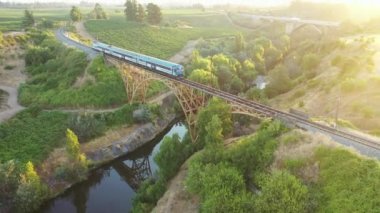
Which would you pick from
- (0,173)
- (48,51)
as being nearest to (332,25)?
(48,51)

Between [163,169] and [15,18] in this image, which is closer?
[163,169]

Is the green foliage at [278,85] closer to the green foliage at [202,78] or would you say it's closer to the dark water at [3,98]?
the green foliage at [202,78]

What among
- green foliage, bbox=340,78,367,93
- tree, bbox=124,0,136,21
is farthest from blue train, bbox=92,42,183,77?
tree, bbox=124,0,136,21

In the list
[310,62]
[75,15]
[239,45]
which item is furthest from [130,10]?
[310,62]

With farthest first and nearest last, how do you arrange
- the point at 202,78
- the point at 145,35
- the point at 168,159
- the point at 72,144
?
1. the point at 145,35
2. the point at 202,78
3. the point at 72,144
4. the point at 168,159

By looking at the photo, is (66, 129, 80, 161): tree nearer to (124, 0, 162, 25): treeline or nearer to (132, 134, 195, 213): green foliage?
(132, 134, 195, 213): green foliage

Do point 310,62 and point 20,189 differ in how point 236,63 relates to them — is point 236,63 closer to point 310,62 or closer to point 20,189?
point 310,62

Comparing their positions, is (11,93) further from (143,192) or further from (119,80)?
(143,192)
